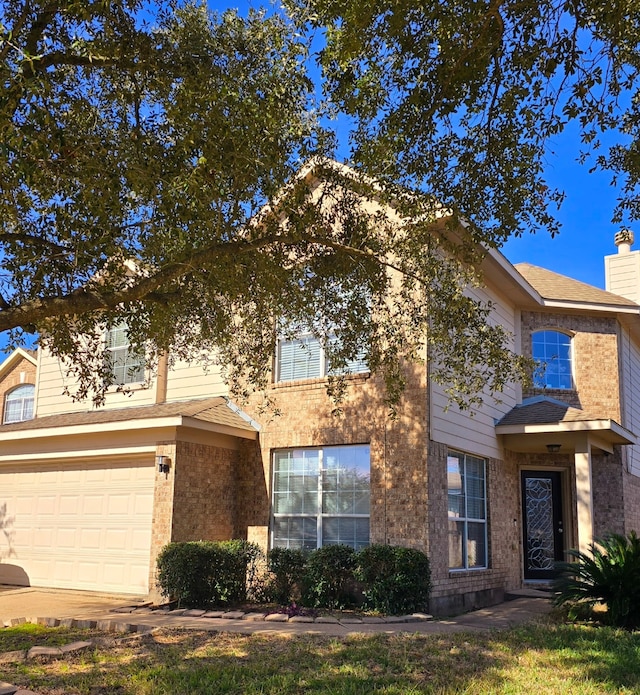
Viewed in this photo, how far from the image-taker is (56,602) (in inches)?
482

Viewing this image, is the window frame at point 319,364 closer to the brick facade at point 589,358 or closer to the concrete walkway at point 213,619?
the concrete walkway at point 213,619

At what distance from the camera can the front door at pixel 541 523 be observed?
50.9ft

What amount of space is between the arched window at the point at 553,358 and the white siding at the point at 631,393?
1.25 meters

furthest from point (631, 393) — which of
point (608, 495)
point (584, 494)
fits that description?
point (584, 494)

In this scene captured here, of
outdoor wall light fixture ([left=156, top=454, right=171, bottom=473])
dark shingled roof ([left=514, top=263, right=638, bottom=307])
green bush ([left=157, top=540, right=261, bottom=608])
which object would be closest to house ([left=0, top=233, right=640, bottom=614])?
outdoor wall light fixture ([left=156, top=454, right=171, bottom=473])

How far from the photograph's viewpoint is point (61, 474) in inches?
583

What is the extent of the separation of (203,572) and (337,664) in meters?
4.79

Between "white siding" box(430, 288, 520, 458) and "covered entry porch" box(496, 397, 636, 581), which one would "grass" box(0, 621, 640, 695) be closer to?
"white siding" box(430, 288, 520, 458)

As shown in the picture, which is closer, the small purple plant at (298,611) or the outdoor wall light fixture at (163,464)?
the small purple plant at (298,611)

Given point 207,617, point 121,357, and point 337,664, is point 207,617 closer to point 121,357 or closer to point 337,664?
point 337,664

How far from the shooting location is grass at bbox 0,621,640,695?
20.8ft

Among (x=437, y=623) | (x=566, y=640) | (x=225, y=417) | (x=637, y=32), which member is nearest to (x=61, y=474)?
Result: (x=225, y=417)

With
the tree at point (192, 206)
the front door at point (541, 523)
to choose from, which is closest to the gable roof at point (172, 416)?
the tree at point (192, 206)

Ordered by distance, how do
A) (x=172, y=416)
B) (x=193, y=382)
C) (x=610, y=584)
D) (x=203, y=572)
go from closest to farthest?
(x=610, y=584), (x=203, y=572), (x=172, y=416), (x=193, y=382)
